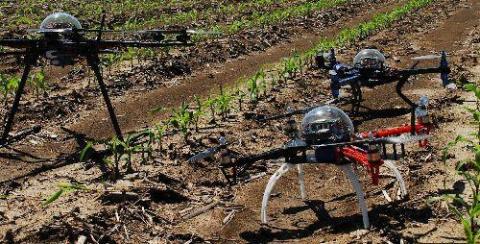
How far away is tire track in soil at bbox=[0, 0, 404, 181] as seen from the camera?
981 cm

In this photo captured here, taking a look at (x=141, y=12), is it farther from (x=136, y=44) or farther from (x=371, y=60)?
(x=136, y=44)

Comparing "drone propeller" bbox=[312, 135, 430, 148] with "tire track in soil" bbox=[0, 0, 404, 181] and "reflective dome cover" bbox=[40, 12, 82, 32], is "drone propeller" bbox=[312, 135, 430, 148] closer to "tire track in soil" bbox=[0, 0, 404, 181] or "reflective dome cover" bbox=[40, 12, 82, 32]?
"tire track in soil" bbox=[0, 0, 404, 181]

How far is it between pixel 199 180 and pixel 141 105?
16.3ft

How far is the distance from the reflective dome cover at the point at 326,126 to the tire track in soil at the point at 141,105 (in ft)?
15.9

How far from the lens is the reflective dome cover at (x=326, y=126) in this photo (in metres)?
6.73

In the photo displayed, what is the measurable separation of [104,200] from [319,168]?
3.38 meters

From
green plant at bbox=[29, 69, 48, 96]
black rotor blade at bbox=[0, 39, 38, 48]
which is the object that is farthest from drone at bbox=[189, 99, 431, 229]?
green plant at bbox=[29, 69, 48, 96]

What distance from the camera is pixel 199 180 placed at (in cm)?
859

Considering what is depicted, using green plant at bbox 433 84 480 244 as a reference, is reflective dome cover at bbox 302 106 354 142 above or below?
above

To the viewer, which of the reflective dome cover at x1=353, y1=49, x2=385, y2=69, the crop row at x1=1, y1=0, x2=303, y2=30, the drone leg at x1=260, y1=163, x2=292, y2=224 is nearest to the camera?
the drone leg at x1=260, y1=163, x2=292, y2=224

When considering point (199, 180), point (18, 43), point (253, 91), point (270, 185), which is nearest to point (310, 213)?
point (270, 185)

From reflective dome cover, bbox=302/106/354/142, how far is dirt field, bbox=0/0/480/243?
113cm

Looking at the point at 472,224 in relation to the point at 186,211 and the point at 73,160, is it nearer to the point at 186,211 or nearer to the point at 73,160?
the point at 186,211

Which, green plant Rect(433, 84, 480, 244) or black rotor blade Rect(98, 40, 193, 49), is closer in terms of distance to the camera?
green plant Rect(433, 84, 480, 244)
